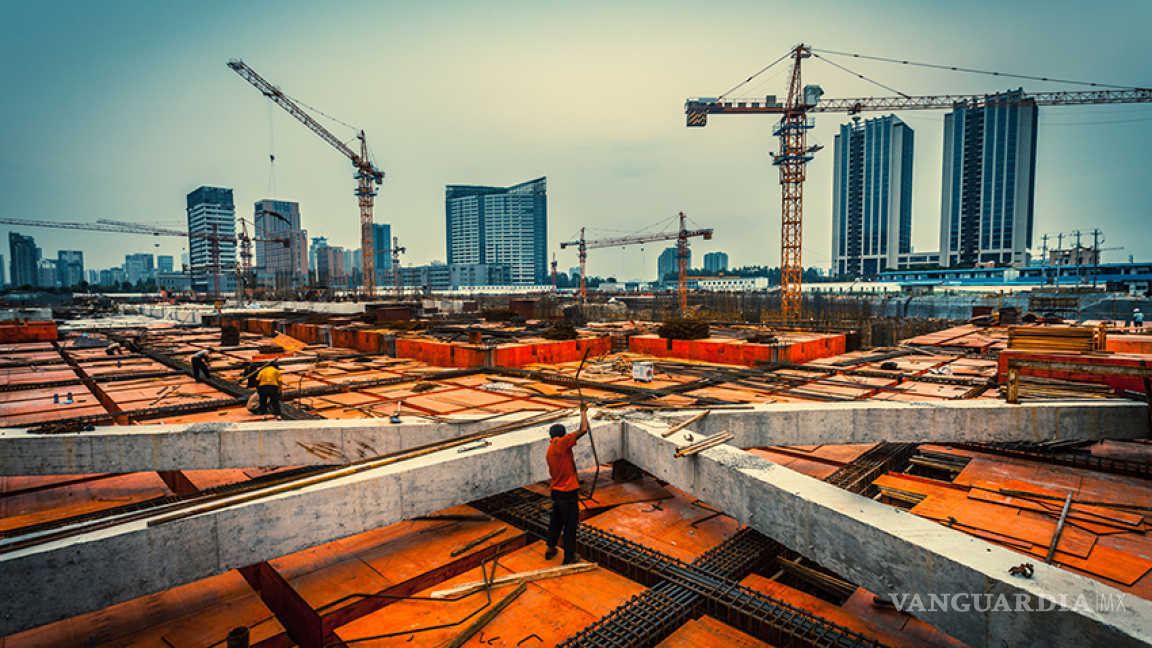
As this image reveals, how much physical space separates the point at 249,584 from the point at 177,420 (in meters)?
7.45

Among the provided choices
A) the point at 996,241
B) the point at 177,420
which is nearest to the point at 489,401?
the point at 177,420

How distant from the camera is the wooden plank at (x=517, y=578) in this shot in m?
3.92

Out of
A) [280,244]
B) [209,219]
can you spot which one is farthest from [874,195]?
[209,219]

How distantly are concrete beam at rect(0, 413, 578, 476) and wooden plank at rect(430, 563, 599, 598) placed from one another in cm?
280

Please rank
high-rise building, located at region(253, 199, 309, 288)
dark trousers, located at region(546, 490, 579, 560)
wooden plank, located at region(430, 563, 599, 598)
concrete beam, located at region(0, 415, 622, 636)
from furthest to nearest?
high-rise building, located at region(253, 199, 309, 288) → dark trousers, located at region(546, 490, 579, 560) → wooden plank, located at region(430, 563, 599, 598) → concrete beam, located at region(0, 415, 622, 636)

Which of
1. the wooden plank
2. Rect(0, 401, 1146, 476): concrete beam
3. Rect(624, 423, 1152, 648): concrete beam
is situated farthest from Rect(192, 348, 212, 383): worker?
Rect(624, 423, 1152, 648): concrete beam

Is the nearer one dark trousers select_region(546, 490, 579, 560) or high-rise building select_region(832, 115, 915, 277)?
dark trousers select_region(546, 490, 579, 560)

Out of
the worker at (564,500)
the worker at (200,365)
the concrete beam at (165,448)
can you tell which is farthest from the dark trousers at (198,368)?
→ the worker at (564,500)

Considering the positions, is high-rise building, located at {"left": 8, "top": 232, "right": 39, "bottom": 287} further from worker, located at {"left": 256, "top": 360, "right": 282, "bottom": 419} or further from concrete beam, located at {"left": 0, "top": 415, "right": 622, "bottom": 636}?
concrete beam, located at {"left": 0, "top": 415, "right": 622, "bottom": 636}

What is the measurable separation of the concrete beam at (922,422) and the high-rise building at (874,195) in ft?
453

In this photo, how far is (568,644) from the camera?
3.28 metres

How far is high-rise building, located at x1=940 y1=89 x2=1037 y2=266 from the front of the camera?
105562 mm

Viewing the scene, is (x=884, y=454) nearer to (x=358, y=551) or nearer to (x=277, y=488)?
(x=358, y=551)

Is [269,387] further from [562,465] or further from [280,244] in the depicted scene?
[280,244]
